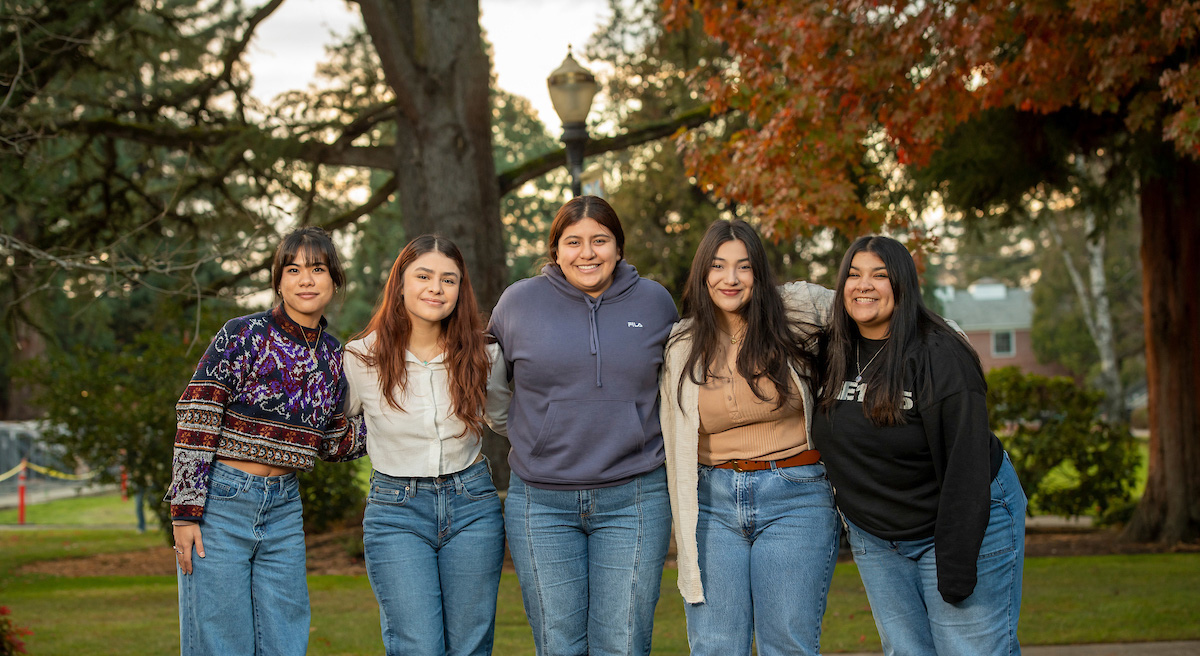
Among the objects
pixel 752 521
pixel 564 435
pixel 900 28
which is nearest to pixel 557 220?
pixel 564 435

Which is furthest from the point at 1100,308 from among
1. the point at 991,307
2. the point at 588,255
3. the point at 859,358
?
the point at 588,255

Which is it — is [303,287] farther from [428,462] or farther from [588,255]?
[588,255]

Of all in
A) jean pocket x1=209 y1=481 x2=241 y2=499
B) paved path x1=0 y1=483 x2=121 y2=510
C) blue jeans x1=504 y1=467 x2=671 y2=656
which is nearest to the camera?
jean pocket x1=209 y1=481 x2=241 y2=499

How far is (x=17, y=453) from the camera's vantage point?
68.8ft

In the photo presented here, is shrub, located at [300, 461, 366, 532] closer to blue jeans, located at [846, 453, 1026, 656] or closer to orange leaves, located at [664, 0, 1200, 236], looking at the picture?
orange leaves, located at [664, 0, 1200, 236]

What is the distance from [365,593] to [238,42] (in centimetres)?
607

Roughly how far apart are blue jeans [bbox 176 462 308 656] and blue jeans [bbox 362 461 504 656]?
0.99ft

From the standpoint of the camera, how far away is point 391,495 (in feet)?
11.0

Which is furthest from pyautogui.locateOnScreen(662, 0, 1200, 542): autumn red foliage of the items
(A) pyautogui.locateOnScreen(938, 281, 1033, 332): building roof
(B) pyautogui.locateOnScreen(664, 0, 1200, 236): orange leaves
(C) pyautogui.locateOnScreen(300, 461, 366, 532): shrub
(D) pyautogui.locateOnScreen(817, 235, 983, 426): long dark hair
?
(A) pyautogui.locateOnScreen(938, 281, 1033, 332): building roof

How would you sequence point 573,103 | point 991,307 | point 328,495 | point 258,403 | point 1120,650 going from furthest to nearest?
point 991,307
point 328,495
point 573,103
point 1120,650
point 258,403

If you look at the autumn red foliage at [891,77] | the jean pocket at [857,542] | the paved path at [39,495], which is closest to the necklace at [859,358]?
the jean pocket at [857,542]

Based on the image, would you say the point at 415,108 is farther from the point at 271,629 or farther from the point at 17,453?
the point at 17,453

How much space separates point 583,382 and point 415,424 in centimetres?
62

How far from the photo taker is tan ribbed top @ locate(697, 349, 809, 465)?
133 inches
